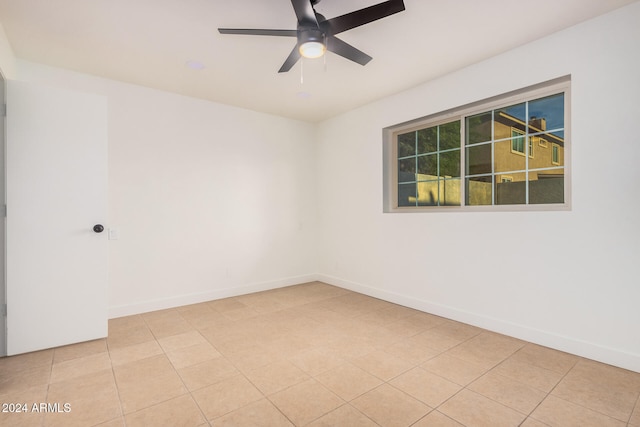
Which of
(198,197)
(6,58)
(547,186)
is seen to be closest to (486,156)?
(547,186)

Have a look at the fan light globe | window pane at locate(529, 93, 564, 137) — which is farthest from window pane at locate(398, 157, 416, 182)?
the fan light globe

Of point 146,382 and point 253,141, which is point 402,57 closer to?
point 253,141

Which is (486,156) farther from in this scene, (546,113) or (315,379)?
(315,379)

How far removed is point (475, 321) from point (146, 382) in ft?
9.96

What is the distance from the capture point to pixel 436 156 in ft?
12.5

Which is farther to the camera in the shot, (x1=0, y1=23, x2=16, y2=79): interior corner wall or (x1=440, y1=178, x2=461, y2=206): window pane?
(x1=440, y1=178, x2=461, y2=206): window pane

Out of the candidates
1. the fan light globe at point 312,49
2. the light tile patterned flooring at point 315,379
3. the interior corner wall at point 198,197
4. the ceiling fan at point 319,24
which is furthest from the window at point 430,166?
the fan light globe at point 312,49

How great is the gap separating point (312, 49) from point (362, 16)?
0.39 m

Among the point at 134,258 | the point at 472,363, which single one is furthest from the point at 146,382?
the point at 472,363

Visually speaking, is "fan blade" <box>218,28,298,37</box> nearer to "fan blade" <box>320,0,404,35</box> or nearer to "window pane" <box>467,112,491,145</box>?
"fan blade" <box>320,0,404,35</box>

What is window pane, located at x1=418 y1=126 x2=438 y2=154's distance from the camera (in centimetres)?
381

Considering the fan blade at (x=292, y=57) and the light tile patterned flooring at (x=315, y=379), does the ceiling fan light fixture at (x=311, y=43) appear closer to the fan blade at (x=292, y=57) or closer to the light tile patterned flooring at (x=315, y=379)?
the fan blade at (x=292, y=57)

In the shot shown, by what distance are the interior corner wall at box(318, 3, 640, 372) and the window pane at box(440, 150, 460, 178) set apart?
51 centimetres

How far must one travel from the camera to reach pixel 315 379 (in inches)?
88.4
